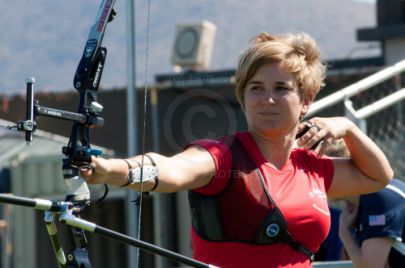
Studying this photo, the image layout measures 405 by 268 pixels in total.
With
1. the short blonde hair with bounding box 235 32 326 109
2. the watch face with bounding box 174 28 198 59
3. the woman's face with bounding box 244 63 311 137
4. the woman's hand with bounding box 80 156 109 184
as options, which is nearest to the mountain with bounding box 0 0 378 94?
the watch face with bounding box 174 28 198 59

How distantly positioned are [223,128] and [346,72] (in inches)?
132

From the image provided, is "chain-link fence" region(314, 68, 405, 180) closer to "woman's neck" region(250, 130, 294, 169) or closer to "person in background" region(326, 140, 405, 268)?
"person in background" region(326, 140, 405, 268)

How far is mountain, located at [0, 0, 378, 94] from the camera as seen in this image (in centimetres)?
1770

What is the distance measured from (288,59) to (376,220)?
1.54m

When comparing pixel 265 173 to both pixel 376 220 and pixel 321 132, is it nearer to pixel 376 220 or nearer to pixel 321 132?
pixel 321 132

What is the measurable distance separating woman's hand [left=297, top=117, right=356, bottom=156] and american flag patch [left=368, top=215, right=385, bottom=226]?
101 cm

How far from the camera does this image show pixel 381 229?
503cm

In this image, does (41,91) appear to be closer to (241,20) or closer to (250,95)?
(250,95)

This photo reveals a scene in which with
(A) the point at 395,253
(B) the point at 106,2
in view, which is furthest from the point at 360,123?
(B) the point at 106,2

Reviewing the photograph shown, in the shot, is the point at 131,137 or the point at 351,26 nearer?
the point at 131,137

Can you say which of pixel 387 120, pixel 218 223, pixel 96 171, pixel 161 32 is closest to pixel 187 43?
pixel 387 120

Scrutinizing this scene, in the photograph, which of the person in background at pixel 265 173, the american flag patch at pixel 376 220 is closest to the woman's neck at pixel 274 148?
the person in background at pixel 265 173

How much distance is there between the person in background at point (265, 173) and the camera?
3.59m

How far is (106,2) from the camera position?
11.2 ft
